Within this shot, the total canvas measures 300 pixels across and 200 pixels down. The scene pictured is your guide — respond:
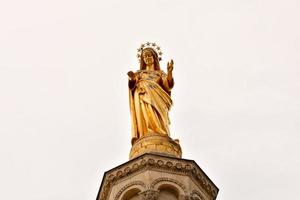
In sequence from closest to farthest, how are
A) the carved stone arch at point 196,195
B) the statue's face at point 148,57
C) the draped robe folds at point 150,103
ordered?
1. the carved stone arch at point 196,195
2. the draped robe folds at point 150,103
3. the statue's face at point 148,57

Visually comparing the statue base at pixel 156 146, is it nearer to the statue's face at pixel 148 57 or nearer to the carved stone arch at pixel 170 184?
the carved stone arch at pixel 170 184

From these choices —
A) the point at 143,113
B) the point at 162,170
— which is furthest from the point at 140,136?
the point at 162,170

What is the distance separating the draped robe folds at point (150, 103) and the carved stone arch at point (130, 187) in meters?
2.28

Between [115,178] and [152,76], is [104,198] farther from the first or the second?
[152,76]

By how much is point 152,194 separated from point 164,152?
189cm

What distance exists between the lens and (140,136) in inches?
739

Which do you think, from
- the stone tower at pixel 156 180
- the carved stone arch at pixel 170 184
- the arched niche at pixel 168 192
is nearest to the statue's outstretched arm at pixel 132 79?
the stone tower at pixel 156 180

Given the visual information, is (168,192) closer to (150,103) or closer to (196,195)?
(196,195)

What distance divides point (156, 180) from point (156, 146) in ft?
5.26

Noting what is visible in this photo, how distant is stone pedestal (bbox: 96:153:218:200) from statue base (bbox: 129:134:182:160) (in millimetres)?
736

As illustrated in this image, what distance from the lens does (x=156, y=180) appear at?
1645 cm

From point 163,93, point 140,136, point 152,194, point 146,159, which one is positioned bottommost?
point 152,194

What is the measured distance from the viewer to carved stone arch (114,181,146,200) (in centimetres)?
1636

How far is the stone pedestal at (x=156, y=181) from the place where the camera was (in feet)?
53.5
